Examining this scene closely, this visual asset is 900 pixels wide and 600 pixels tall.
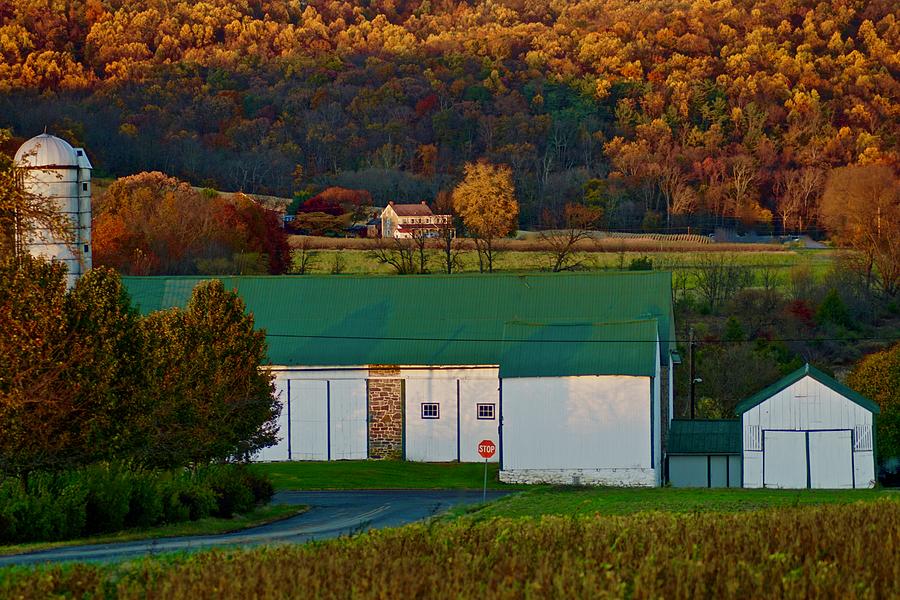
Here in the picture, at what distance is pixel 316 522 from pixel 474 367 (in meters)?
17.3

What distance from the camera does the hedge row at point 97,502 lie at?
27.9m

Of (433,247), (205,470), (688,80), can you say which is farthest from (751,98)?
(205,470)

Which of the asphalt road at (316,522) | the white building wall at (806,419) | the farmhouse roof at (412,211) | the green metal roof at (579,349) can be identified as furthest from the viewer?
the farmhouse roof at (412,211)

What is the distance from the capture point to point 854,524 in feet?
62.1

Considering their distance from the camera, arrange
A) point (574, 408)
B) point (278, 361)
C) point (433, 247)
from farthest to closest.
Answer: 1. point (433, 247)
2. point (278, 361)
3. point (574, 408)

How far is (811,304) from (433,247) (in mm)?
26607

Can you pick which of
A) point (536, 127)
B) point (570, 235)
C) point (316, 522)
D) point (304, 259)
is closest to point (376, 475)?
point (316, 522)

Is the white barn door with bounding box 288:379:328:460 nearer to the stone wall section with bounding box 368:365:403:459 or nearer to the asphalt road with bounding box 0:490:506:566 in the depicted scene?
the stone wall section with bounding box 368:365:403:459

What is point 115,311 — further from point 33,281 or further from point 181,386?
point 181,386

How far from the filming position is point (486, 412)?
1987 inches

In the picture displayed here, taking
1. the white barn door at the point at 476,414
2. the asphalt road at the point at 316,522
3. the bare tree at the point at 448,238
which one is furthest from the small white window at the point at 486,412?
the bare tree at the point at 448,238

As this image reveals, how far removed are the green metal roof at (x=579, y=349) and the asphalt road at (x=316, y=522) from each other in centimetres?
607

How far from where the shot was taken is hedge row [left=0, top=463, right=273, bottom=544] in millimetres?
27891

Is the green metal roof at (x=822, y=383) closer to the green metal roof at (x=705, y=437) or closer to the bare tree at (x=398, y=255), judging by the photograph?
the green metal roof at (x=705, y=437)
